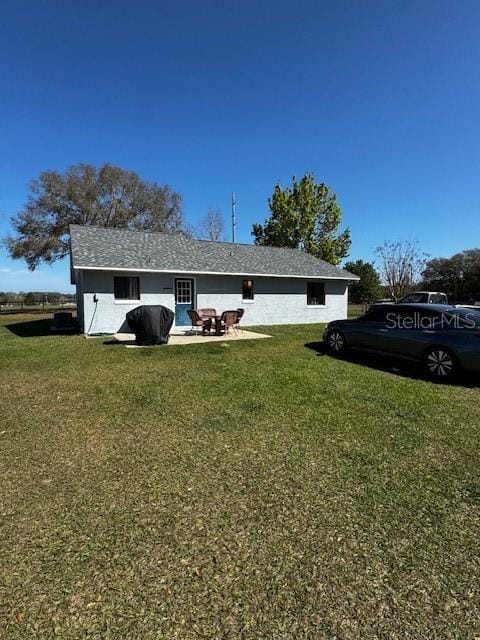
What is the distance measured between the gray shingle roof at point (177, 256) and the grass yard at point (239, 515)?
9500 millimetres

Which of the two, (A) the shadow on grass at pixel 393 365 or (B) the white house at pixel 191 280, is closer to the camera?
(A) the shadow on grass at pixel 393 365

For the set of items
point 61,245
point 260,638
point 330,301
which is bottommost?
point 260,638

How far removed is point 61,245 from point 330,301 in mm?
26812

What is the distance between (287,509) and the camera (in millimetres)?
3080

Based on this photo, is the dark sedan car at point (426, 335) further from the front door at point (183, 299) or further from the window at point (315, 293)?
the window at point (315, 293)

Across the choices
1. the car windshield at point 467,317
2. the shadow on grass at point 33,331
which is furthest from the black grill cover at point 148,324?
the car windshield at point 467,317

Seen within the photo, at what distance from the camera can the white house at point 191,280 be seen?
1441cm

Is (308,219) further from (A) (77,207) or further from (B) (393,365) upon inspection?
(B) (393,365)

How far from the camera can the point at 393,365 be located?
8805 mm

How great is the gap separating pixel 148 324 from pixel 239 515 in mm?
9069

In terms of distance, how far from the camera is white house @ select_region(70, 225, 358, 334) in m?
14.4

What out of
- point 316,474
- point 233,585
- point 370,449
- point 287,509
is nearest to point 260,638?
point 233,585

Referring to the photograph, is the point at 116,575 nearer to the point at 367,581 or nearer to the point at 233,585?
the point at 233,585

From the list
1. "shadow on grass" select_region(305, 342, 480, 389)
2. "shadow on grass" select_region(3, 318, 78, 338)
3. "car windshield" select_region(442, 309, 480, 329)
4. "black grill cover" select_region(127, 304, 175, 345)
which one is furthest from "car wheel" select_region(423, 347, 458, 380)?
"shadow on grass" select_region(3, 318, 78, 338)
